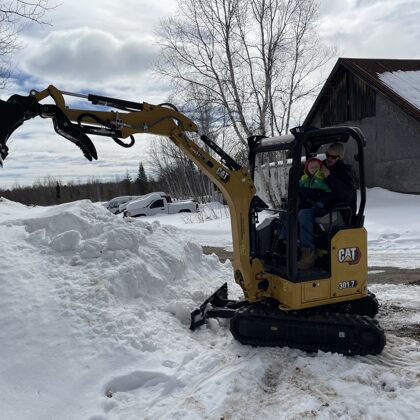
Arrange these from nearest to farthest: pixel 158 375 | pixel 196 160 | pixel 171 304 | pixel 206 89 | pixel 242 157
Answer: pixel 158 375 < pixel 196 160 < pixel 171 304 < pixel 206 89 < pixel 242 157

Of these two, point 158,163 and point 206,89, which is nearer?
point 206,89

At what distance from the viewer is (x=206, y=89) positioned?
21.6 metres

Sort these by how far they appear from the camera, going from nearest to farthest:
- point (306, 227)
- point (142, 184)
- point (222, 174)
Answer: point (306, 227) < point (222, 174) < point (142, 184)

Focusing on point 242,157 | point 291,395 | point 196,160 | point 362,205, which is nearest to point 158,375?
point 291,395

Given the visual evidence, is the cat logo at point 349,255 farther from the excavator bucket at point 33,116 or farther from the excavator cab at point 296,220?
the excavator bucket at point 33,116

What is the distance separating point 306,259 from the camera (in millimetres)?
4980

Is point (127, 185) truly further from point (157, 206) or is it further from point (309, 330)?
point (309, 330)

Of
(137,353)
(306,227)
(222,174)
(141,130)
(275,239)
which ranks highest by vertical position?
(141,130)

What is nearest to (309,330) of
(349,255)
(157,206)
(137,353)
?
(349,255)

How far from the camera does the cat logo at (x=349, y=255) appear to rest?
4.92 m

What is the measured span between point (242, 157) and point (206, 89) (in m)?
5.23

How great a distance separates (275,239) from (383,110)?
18.0 m

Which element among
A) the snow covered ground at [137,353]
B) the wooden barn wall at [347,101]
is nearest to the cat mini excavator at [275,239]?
the snow covered ground at [137,353]

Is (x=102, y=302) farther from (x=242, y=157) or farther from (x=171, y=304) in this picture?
(x=242, y=157)
